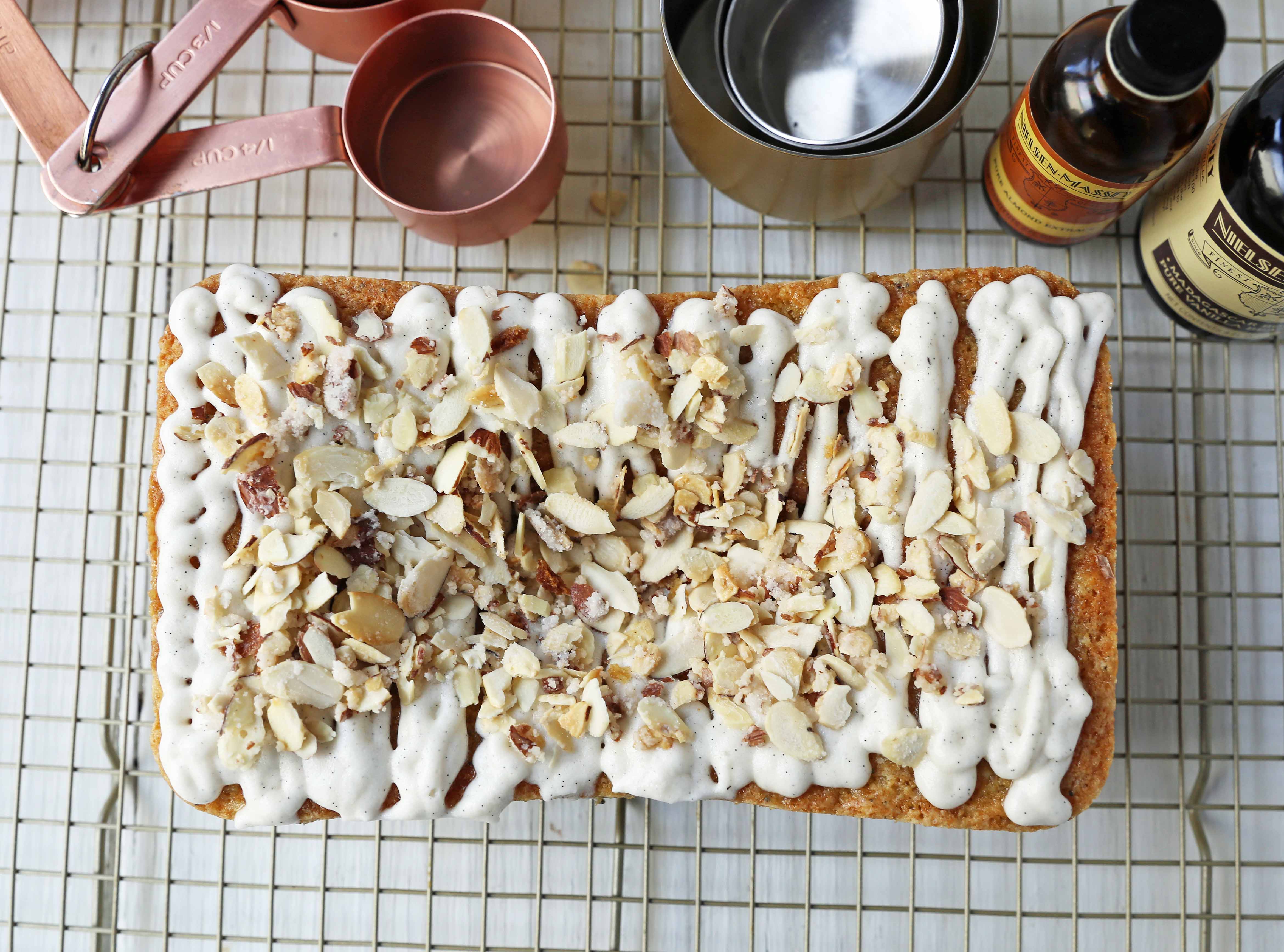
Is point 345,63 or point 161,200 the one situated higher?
point 345,63

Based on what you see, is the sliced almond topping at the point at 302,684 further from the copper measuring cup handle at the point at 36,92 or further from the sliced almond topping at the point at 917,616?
the copper measuring cup handle at the point at 36,92

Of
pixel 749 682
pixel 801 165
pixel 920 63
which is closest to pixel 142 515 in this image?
pixel 749 682

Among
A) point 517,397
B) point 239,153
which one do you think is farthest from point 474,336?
point 239,153

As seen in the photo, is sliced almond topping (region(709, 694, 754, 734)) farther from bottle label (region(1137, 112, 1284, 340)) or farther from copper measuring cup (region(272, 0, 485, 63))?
copper measuring cup (region(272, 0, 485, 63))

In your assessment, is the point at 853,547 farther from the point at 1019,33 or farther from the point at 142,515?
the point at 142,515

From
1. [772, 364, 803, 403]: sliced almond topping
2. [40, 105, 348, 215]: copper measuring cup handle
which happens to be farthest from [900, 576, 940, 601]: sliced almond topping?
[40, 105, 348, 215]: copper measuring cup handle
